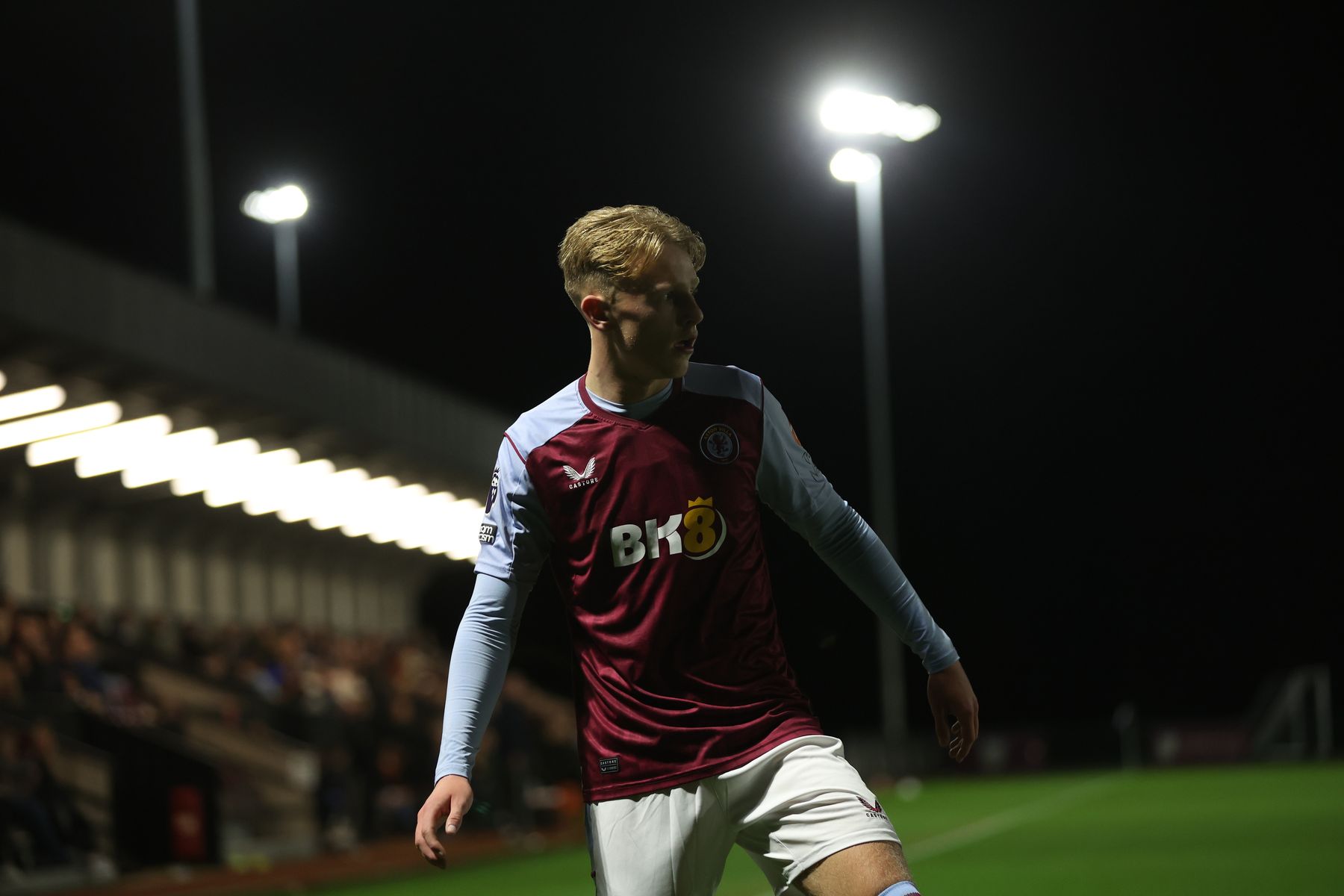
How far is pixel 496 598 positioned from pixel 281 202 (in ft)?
88.5

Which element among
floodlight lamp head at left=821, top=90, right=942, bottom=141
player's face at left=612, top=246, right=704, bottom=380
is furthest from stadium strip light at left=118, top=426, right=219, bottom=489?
Answer: player's face at left=612, top=246, right=704, bottom=380

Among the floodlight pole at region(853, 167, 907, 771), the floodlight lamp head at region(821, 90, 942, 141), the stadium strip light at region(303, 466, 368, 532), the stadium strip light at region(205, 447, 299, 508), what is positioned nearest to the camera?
the stadium strip light at region(205, 447, 299, 508)

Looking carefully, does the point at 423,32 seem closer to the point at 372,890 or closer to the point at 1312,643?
the point at 372,890

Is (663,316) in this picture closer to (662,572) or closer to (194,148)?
(662,572)

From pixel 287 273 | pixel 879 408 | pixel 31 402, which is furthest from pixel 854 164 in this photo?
pixel 31 402

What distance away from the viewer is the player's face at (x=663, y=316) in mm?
3797

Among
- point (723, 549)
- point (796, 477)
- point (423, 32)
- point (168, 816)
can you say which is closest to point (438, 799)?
point (723, 549)

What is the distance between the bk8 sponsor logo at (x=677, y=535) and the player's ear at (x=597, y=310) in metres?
0.45

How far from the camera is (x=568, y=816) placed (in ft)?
72.0

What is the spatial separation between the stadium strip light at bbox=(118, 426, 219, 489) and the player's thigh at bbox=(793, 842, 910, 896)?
1755 cm

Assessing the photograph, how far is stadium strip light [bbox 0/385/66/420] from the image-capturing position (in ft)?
56.0

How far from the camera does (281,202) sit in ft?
97.7

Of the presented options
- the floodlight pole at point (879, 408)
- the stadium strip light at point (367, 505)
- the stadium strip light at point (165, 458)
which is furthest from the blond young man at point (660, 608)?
the stadium strip light at point (367, 505)

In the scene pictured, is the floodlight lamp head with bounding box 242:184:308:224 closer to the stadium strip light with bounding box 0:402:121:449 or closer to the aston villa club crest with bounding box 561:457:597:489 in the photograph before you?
the stadium strip light with bounding box 0:402:121:449
